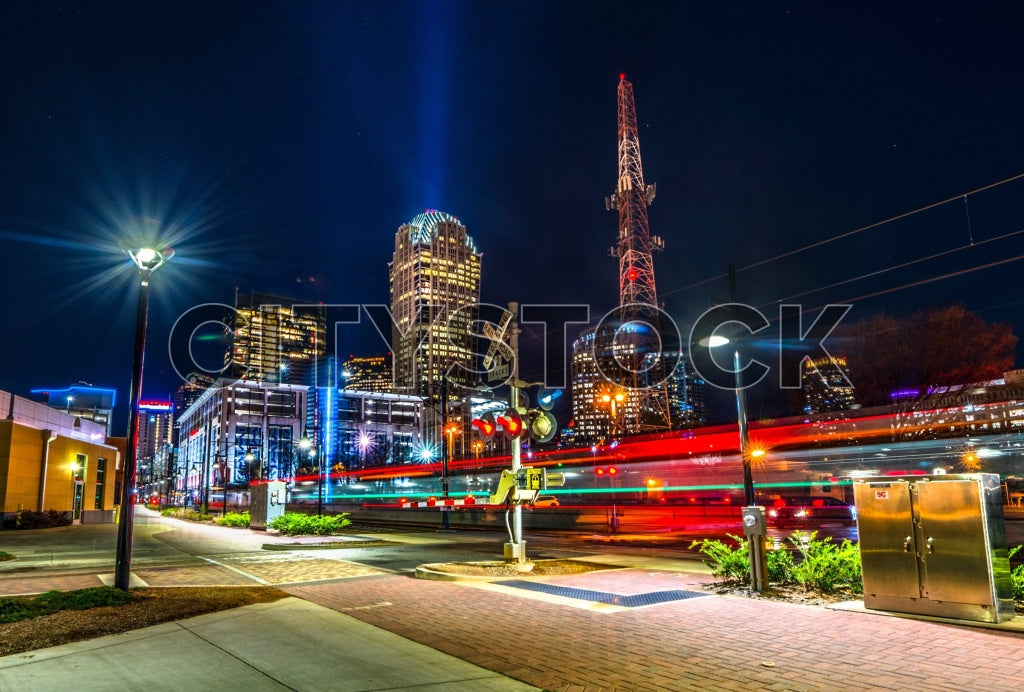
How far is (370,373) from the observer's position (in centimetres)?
18462

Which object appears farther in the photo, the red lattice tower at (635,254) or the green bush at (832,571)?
the red lattice tower at (635,254)

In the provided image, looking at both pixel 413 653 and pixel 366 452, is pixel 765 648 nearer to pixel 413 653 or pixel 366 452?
pixel 413 653

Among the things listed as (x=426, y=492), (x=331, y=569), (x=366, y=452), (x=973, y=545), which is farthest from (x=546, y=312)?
(x=366, y=452)

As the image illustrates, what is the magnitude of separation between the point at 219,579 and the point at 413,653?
7.67 metres

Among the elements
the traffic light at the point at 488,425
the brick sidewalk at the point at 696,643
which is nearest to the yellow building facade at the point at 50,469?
the traffic light at the point at 488,425

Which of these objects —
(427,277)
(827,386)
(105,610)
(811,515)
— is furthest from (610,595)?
(427,277)

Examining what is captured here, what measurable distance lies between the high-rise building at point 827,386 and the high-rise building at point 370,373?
135259 mm

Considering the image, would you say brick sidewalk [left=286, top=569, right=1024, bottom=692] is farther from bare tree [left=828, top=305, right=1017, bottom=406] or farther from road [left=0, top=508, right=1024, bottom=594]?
bare tree [left=828, top=305, right=1017, bottom=406]

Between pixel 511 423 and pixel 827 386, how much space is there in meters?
45.0

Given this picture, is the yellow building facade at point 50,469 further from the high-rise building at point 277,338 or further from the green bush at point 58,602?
the high-rise building at point 277,338

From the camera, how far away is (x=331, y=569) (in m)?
14.3

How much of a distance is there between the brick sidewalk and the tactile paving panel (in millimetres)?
303

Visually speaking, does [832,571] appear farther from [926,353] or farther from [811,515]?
[926,353]

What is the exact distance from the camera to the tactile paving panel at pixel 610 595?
9.66 meters
